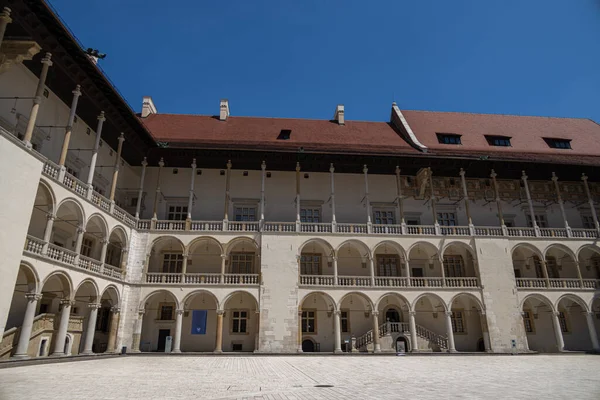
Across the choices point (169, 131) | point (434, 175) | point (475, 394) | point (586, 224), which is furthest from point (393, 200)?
point (475, 394)

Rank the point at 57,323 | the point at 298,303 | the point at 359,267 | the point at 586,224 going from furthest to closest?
the point at 586,224 → the point at 359,267 → the point at 298,303 → the point at 57,323

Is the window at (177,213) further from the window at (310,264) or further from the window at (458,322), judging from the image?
the window at (458,322)

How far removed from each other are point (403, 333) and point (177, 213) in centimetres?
1511

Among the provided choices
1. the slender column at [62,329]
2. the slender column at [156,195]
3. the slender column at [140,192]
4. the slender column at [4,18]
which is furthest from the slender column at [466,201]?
the slender column at [4,18]

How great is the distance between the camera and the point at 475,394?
7.30m

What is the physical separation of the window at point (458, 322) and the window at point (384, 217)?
6.77 m

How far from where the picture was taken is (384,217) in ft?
84.5

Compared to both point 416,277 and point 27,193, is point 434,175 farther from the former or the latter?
point 27,193

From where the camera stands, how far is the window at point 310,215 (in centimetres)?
2530

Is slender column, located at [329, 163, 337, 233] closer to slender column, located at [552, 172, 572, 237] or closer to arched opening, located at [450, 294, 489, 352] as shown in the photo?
arched opening, located at [450, 294, 489, 352]

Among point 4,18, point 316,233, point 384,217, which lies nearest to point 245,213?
point 316,233

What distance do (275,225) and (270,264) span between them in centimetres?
236

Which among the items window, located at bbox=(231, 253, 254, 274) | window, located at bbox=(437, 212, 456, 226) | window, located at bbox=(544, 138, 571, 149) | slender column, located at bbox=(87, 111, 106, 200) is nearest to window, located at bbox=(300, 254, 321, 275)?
window, located at bbox=(231, 253, 254, 274)

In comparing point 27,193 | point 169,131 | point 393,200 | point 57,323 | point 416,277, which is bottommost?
point 57,323
